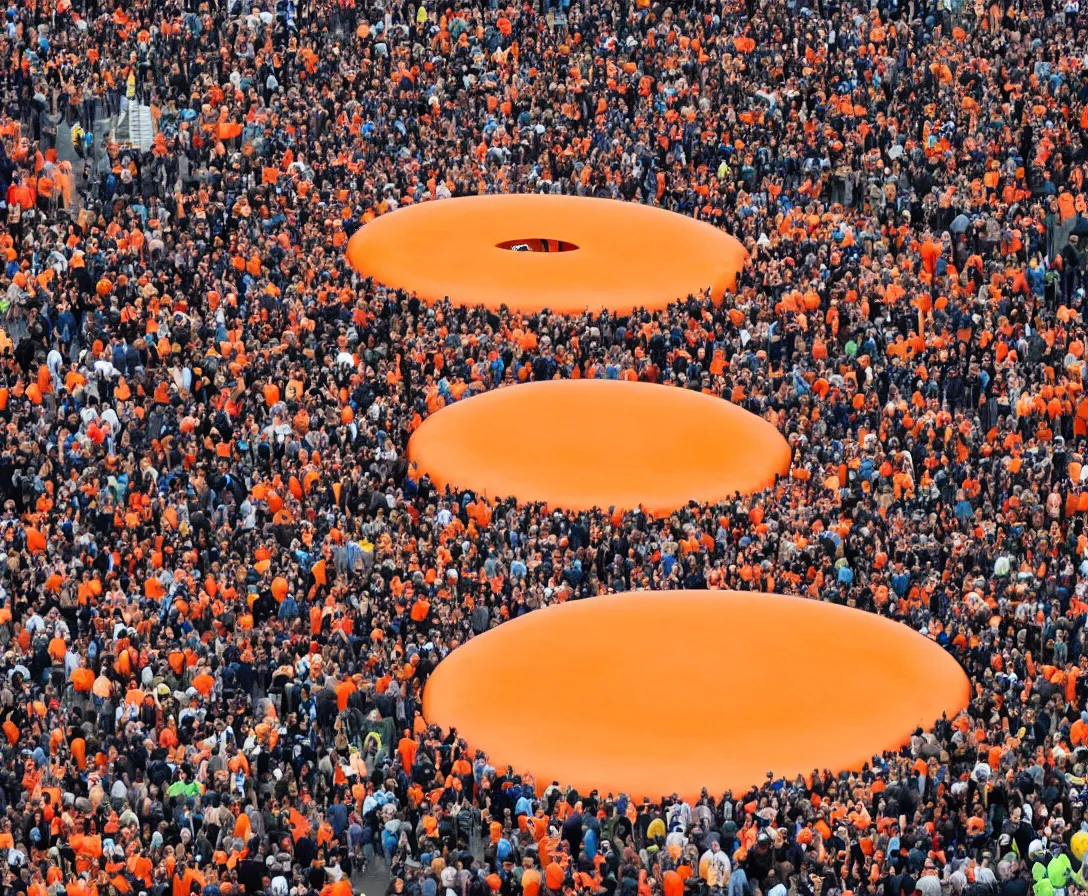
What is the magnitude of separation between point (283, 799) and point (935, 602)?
1017cm

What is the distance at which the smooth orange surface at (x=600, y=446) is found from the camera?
41719 millimetres

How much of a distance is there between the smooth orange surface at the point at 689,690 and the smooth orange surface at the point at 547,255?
1256 centimetres

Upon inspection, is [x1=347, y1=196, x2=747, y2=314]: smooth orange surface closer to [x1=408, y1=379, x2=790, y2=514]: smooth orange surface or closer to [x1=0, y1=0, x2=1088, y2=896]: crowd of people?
[x1=0, y1=0, x2=1088, y2=896]: crowd of people

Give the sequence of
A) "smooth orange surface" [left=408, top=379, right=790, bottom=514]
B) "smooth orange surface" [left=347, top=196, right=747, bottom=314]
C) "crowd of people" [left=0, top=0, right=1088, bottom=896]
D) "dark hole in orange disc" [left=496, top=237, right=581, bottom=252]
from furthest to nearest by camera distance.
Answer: "dark hole in orange disc" [left=496, top=237, right=581, bottom=252], "smooth orange surface" [left=347, top=196, right=747, bottom=314], "smooth orange surface" [left=408, top=379, right=790, bottom=514], "crowd of people" [left=0, top=0, right=1088, bottom=896]

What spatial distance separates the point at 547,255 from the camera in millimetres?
50656

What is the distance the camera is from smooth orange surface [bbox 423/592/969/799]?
3331 centimetres

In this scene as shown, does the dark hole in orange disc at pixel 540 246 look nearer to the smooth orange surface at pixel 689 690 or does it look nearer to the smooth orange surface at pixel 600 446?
the smooth orange surface at pixel 600 446

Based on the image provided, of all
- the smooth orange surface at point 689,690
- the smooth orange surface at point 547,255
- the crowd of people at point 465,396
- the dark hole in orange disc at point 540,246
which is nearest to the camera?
the crowd of people at point 465,396

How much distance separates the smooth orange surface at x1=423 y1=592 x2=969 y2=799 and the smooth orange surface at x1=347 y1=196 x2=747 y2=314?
12.6 meters

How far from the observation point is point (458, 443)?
140 ft

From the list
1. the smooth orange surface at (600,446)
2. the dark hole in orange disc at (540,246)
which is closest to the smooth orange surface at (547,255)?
the dark hole in orange disc at (540,246)

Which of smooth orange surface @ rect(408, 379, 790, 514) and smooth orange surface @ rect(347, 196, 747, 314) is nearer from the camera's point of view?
smooth orange surface @ rect(408, 379, 790, 514)

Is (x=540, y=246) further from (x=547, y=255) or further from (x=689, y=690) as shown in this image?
(x=689, y=690)

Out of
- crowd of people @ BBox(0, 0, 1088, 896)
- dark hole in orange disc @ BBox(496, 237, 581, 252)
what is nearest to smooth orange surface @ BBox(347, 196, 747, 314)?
dark hole in orange disc @ BBox(496, 237, 581, 252)
